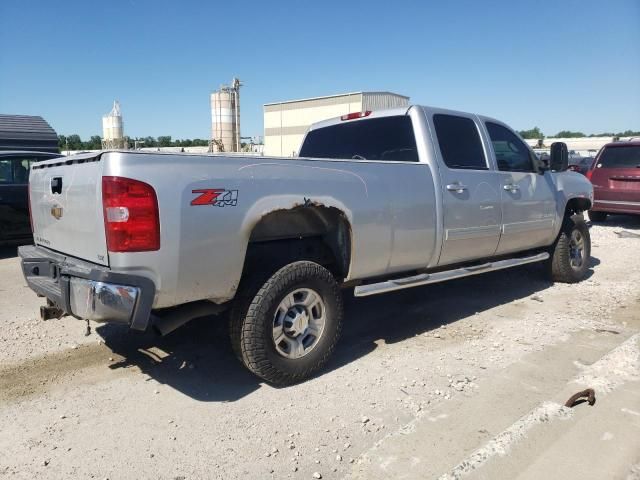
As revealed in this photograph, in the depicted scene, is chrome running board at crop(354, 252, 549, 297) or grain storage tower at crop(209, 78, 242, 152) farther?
grain storage tower at crop(209, 78, 242, 152)

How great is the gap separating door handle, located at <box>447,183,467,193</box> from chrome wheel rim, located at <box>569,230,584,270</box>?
2.83 meters

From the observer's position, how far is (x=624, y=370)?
384 cm

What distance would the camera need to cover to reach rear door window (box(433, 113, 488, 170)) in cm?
473

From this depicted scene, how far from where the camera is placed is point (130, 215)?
281 cm

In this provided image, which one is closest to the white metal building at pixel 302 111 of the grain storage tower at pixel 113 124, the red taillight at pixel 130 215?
the grain storage tower at pixel 113 124

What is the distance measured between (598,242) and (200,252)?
9429 mm

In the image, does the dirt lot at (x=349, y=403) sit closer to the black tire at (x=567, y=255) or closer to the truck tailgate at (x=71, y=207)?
the truck tailgate at (x=71, y=207)

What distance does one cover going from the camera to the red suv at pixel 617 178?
37.1 ft


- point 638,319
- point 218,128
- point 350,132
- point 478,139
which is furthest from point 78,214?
point 218,128

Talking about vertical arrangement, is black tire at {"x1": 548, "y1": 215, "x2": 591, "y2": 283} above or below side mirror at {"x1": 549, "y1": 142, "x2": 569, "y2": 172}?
below

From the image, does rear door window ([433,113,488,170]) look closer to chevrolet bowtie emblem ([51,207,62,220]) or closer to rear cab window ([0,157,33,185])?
chevrolet bowtie emblem ([51,207,62,220])

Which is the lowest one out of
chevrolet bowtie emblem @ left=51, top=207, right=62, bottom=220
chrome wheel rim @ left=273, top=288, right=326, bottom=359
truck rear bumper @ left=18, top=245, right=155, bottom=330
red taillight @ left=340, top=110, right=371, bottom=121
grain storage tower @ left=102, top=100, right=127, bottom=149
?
chrome wheel rim @ left=273, top=288, right=326, bottom=359

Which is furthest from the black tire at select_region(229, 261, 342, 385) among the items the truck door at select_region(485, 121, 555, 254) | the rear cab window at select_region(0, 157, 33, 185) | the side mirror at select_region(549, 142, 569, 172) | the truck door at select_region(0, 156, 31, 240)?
the rear cab window at select_region(0, 157, 33, 185)

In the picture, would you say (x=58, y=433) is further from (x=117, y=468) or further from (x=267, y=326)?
(x=267, y=326)
